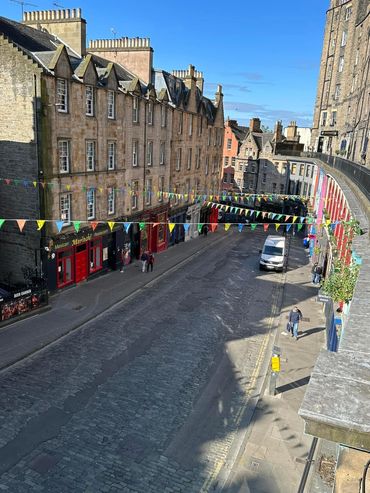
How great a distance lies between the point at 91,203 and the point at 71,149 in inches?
151

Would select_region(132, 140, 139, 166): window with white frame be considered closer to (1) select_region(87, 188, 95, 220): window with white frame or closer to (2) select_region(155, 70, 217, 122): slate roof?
(1) select_region(87, 188, 95, 220): window with white frame

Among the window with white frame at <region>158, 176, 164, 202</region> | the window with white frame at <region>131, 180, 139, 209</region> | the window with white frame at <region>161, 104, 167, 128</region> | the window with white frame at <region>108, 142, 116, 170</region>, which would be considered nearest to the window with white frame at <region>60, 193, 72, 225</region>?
the window with white frame at <region>108, 142, 116, 170</region>

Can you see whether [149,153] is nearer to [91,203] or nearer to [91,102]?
[91,102]

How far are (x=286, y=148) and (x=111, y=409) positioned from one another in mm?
52945

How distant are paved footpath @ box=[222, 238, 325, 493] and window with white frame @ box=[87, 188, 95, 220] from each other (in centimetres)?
1335

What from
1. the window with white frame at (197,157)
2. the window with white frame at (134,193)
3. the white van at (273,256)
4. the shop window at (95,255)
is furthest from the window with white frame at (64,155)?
the window with white frame at (197,157)

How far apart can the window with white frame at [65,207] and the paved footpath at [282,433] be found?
1324 centimetres

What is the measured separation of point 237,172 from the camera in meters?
59.8

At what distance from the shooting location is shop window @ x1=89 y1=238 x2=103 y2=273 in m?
25.7

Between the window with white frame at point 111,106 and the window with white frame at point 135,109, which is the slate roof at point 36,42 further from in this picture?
the window with white frame at point 135,109

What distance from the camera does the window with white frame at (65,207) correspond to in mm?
22250

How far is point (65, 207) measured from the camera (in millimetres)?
22578

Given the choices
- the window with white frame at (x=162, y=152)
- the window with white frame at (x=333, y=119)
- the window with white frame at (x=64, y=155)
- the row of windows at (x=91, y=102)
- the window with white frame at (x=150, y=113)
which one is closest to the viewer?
the row of windows at (x=91, y=102)

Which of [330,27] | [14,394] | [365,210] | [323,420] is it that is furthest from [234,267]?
[330,27]
